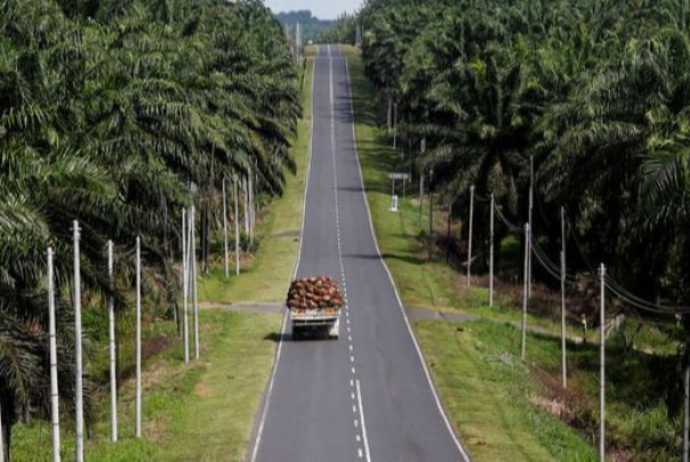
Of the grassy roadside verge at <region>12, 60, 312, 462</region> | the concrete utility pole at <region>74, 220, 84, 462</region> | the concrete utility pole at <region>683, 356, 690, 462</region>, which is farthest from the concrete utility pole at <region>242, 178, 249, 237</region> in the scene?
the concrete utility pole at <region>74, 220, 84, 462</region>

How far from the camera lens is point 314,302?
61.2 metres

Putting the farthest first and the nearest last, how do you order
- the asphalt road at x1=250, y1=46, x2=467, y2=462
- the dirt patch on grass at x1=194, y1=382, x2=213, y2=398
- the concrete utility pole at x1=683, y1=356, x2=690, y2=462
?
the dirt patch on grass at x1=194, y1=382, x2=213, y2=398, the asphalt road at x1=250, y1=46, x2=467, y2=462, the concrete utility pole at x1=683, y1=356, x2=690, y2=462

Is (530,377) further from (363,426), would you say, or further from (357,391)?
(363,426)

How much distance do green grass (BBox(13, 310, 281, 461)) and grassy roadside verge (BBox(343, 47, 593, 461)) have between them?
786 cm

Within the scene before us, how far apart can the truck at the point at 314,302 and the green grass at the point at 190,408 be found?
2.17 m

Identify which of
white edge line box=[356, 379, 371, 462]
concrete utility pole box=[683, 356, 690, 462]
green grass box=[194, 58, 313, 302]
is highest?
concrete utility pole box=[683, 356, 690, 462]

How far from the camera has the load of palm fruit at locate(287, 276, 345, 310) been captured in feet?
201

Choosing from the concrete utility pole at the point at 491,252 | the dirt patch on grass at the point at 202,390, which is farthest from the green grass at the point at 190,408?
the concrete utility pole at the point at 491,252

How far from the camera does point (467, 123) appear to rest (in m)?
86.1

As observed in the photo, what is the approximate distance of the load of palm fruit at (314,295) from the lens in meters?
61.3

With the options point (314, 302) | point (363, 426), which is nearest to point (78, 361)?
point (363, 426)

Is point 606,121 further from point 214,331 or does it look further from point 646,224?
point 214,331

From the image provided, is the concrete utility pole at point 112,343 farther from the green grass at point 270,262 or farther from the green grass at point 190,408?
the green grass at point 270,262

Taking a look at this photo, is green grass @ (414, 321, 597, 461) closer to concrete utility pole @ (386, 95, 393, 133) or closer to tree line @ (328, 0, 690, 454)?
tree line @ (328, 0, 690, 454)
